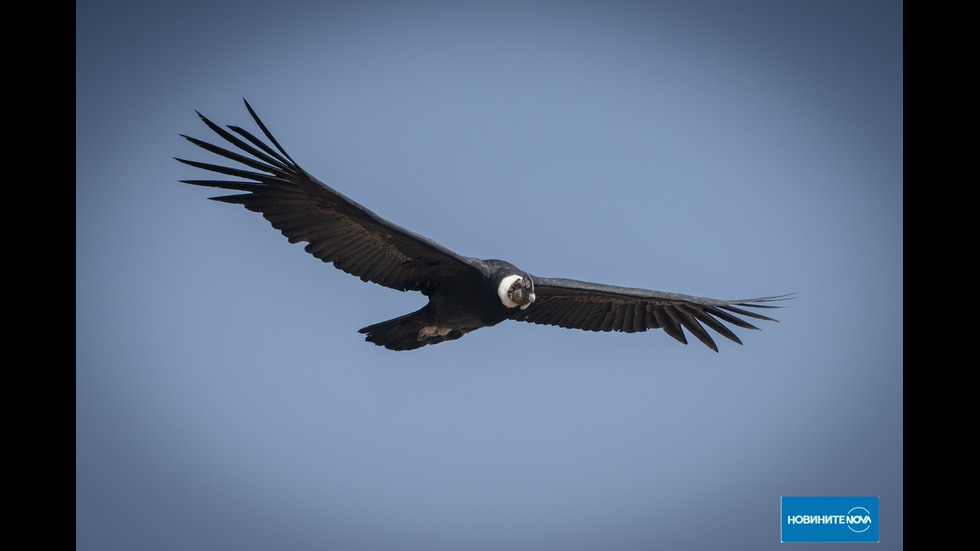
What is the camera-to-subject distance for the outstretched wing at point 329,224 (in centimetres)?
955

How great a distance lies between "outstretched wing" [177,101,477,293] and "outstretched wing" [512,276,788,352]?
→ 5.56ft

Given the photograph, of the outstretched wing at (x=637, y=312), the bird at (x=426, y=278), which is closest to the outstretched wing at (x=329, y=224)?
the bird at (x=426, y=278)

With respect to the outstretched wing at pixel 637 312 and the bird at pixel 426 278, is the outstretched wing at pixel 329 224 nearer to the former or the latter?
the bird at pixel 426 278

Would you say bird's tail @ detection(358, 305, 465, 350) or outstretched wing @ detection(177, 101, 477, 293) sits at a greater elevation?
outstretched wing @ detection(177, 101, 477, 293)

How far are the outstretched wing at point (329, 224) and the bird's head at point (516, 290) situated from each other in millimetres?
544

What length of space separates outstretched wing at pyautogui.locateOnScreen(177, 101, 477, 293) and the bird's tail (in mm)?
374

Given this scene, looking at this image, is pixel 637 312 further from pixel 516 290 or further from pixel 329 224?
pixel 329 224

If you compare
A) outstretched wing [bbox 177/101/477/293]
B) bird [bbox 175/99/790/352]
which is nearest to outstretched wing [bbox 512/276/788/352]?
bird [bbox 175/99/790/352]

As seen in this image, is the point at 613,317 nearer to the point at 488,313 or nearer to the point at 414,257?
the point at 488,313

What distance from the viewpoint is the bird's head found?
10.4m

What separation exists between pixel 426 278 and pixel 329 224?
1.45m

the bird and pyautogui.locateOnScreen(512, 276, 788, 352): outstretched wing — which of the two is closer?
the bird

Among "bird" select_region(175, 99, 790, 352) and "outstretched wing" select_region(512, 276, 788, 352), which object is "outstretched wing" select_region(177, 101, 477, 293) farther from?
"outstretched wing" select_region(512, 276, 788, 352)

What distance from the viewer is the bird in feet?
31.9
